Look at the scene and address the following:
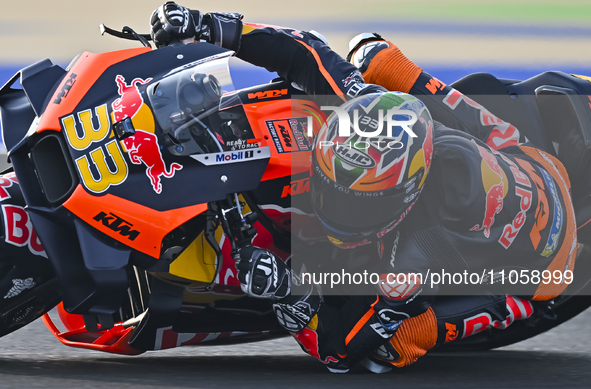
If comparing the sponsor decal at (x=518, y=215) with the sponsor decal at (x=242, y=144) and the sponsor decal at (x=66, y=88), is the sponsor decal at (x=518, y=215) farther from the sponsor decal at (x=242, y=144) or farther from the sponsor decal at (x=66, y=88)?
the sponsor decal at (x=66, y=88)

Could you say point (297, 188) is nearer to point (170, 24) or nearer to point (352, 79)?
point (352, 79)

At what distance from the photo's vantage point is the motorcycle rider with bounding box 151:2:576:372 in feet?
8.27

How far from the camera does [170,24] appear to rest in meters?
2.55

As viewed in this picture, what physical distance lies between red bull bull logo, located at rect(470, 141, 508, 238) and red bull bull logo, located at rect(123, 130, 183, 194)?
3.53 feet

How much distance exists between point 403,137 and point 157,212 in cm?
83

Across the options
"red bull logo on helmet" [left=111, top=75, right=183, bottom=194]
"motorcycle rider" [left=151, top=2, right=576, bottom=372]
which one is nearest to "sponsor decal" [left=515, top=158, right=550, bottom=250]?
"motorcycle rider" [left=151, top=2, right=576, bottom=372]

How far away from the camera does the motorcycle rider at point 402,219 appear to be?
252 cm

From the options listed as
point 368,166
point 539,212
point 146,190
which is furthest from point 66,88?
point 539,212

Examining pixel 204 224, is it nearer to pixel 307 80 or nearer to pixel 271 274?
pixel 271 274

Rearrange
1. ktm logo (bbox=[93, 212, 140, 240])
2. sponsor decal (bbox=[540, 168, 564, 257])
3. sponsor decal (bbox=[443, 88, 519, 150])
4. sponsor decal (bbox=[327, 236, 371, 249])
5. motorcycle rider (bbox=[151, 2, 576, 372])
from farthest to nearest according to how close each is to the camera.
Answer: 1. sponsor decal (bbox=[443, 88, 519, 150])
2. sponsor decal (bbox=[540, 168, 564, 257])
3. sponsor decal (bbox=[327, 236, 371, 249])
4. motorcycle rider (bbox=[151, 2, 576, 372])
5. ktm logo (bbox=[93, 212, 140, 240])

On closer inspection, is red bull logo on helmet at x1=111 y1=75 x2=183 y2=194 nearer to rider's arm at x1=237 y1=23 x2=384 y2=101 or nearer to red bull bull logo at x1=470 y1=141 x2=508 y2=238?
rider's arm at x1=237 y1=23 x2=384 y2=101

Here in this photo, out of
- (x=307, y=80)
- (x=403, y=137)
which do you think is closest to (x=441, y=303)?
(x=403, y=137)

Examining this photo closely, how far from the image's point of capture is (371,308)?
2748 mm

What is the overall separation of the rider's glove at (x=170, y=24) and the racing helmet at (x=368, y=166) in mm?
563
